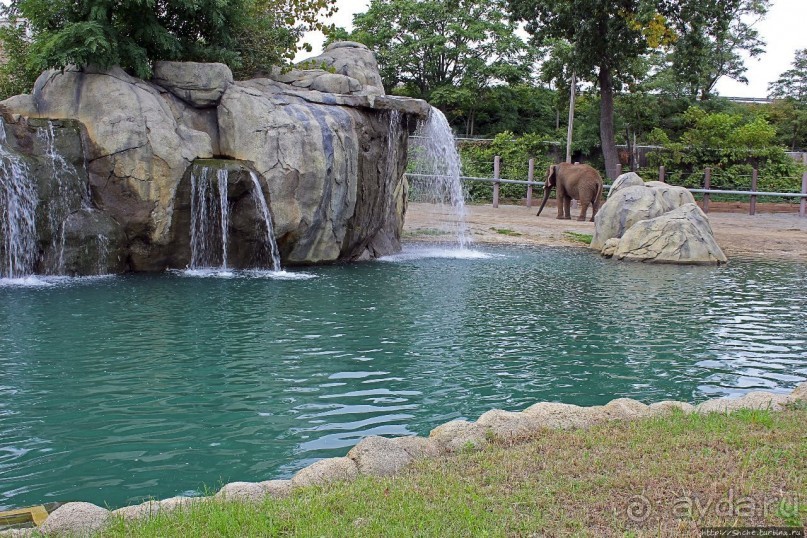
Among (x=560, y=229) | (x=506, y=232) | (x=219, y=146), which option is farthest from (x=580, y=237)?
(x=219, y=146)

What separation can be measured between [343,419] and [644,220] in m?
12.6

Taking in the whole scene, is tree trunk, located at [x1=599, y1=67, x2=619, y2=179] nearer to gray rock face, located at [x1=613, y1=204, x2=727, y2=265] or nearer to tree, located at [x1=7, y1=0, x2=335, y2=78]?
gray rock face, located at [x1=613, y1=204, x2=727, y2=265]

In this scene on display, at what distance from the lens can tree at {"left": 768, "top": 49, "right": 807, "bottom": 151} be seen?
3569cm

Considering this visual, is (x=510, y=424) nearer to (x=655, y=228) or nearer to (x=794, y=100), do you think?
(x=655, y=228)

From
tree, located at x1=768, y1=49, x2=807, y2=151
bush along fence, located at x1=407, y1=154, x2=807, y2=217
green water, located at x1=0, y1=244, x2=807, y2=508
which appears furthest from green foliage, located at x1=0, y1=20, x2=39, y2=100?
tree, located at x1=768, y1=49, x2=807, y2=151

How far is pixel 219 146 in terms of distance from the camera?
14.5 m

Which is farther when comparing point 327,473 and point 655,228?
point 655,228

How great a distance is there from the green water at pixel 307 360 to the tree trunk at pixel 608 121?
16.1 metres

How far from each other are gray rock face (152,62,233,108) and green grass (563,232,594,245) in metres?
9.71

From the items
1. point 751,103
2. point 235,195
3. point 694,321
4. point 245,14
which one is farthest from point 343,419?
point 751,103

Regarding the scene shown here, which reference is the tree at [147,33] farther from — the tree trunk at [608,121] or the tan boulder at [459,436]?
the tree trunk at [608,121]

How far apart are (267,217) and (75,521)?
1056 centimetres

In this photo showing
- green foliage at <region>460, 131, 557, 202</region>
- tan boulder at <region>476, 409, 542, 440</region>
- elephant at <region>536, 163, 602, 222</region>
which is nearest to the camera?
tan boulder at <region>476, 409, 542, 440</region>

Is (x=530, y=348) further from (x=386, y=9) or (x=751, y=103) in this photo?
(x=751, y=103)
